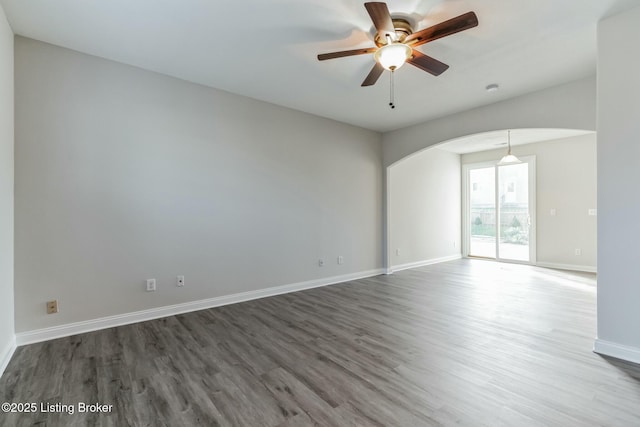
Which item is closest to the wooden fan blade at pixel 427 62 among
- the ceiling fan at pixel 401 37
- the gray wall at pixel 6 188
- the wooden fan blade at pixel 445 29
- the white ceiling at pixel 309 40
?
the ceiling fan at pixel 401 37

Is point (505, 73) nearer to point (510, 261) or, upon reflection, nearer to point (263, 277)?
point (263, 277)

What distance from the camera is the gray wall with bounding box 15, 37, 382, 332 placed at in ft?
9.03

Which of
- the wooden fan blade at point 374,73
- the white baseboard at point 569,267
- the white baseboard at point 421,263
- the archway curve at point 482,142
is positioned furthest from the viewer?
the white baseboard at point 421,263

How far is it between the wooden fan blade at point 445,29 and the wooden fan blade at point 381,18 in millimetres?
177

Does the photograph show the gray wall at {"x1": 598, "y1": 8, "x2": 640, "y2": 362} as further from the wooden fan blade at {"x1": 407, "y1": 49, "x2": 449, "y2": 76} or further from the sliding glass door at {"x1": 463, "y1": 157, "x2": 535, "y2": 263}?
the sliding glass door at {"x1": 463, "y1": 157, "x2": 535, "y2": 263}

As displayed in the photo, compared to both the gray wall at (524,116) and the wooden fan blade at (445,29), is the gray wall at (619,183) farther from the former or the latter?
the wooden fan blade at (445,29)

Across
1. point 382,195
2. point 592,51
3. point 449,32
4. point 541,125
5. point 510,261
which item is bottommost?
point 510,261

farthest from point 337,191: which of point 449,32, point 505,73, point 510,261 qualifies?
point 510,261

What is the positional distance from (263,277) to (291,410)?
8.24 feet

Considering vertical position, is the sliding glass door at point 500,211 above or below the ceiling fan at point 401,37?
below

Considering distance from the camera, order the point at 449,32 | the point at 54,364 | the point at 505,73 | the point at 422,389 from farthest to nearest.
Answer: the point at 505,73, the point at 54,364, the point at 449,32, the point at 422,389

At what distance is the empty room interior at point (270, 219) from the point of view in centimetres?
200

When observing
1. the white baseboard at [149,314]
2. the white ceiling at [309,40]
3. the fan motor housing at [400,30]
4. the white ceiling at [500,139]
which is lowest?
the white baseboard at [149,314]

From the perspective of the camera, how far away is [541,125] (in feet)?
12.0
